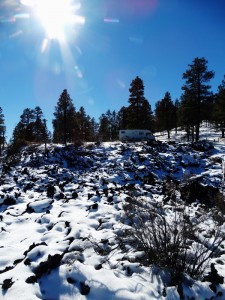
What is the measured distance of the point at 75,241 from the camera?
7.09m

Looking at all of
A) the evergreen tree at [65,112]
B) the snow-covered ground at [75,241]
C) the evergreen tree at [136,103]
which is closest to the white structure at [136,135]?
the evergreen tree at [136,103]

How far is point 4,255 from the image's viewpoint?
21.7 feet

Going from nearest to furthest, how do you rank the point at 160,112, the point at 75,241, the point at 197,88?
the point at 75,241, the point at 197,88, the point at 160,112

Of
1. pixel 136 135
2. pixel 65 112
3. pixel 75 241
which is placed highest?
pixel 65 112

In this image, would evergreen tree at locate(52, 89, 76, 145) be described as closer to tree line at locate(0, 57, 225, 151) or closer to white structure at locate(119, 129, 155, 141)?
tree line at locate(0, 57, 225, 151)

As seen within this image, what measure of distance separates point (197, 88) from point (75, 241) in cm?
3246

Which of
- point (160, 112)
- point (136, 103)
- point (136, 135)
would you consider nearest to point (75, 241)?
point (136, 135)

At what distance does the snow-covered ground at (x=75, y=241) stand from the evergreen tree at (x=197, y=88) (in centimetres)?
1692

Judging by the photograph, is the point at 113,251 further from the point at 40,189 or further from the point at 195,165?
the point at 195,165

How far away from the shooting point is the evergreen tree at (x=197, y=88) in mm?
34219

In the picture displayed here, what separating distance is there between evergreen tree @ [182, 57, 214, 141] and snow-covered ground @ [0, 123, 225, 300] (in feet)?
55.5

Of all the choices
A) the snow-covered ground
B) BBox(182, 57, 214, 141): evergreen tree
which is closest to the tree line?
BBox(182, 57, 214, 141): evergreen tree

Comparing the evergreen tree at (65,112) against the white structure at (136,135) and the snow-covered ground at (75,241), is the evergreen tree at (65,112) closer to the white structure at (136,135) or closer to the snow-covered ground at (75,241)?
the white structure at (136,135)

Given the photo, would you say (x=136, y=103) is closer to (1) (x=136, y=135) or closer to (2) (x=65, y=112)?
(1) (x=136, y=135)
